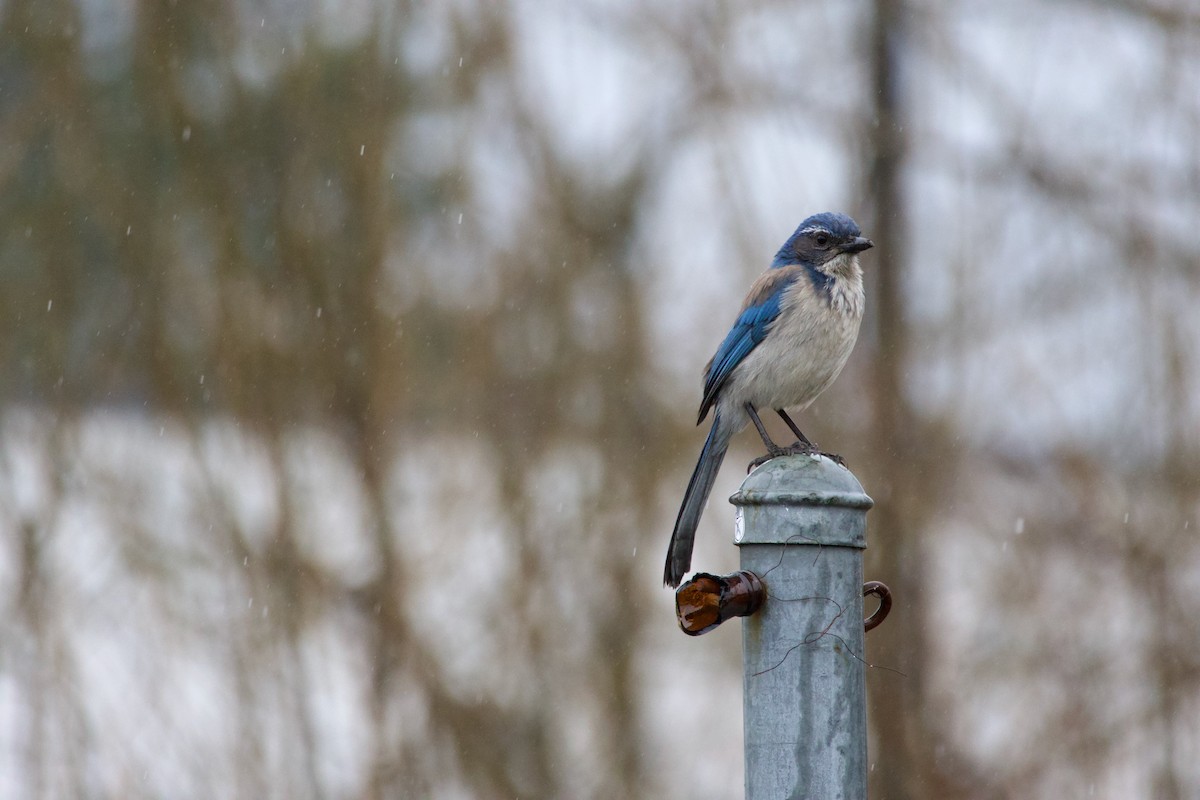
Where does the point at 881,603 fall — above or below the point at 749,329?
below

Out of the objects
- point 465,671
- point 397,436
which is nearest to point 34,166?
point 397,436

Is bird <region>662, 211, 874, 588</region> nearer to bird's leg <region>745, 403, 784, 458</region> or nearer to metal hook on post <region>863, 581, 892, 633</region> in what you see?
bird's leg <region>745, 403, 784, 458</region>

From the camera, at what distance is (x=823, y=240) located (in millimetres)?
4527

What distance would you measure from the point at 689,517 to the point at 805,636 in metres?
0.83

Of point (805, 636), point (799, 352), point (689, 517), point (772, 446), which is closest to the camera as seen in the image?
point (805, 636)

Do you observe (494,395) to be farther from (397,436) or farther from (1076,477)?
(1076,477)

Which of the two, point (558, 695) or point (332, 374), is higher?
point (332, 374)

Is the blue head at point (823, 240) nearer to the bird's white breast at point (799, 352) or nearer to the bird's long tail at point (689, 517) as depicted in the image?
the bird's white breast at point (799, 352)

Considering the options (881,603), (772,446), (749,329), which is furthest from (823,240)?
(881,603)

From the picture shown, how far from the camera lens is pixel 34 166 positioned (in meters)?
6.61

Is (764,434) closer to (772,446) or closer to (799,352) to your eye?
(772,446)

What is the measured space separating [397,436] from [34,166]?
226 cm

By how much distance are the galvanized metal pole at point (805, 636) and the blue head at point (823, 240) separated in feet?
6.27

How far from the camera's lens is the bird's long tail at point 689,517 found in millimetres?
3266
